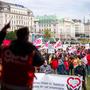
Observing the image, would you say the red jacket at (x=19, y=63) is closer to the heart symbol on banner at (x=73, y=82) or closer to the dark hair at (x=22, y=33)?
the dark hair at (x=22, y=33)

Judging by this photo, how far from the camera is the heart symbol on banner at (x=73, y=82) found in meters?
10.8

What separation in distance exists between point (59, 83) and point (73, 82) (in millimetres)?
327

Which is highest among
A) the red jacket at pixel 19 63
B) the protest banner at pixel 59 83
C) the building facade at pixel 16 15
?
the red jacket at pixel 19 63

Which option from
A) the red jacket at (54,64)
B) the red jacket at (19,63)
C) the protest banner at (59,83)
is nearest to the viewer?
the red jacket at (19,63)

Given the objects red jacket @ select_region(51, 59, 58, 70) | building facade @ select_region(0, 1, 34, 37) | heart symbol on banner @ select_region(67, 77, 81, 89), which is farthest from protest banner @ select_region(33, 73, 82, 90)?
building facade @ select_region(0, 1, 34, 37)

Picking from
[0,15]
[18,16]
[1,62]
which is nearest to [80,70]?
[1,62]

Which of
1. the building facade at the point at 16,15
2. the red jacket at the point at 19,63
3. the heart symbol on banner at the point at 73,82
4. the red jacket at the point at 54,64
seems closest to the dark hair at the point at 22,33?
the red jacket at the point at 19,63

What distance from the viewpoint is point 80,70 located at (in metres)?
16.5

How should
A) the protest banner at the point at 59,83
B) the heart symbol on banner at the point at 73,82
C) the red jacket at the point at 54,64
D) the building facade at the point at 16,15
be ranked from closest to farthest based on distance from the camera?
1. the protest banner at the point at 59,83
2. the heart symbol on banner at the point at 73,82
3. the red jacket at the point at 54,64
4. the building facade at the point at 16,15

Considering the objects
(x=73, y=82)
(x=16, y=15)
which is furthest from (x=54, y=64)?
(x=16, y=15)

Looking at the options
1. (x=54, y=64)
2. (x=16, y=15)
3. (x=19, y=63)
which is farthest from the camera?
(x=16, y=15)

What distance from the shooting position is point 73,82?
428 inches

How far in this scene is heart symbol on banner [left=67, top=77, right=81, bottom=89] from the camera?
1081 cm

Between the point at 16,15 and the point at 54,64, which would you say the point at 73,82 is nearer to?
the point at 54,64
